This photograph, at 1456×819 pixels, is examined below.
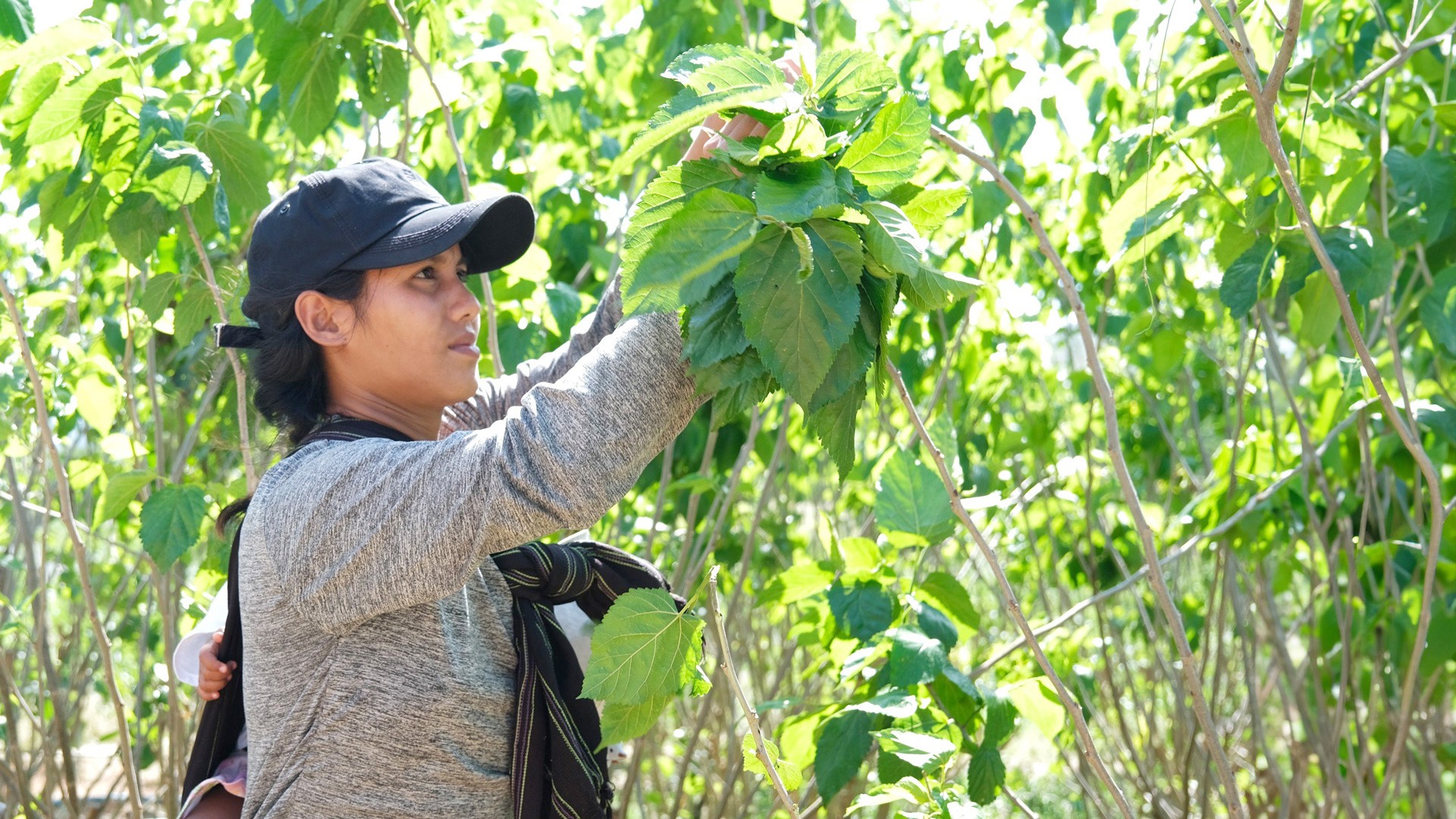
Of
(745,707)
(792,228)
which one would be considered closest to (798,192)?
(792,228)

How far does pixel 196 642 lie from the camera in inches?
65.0

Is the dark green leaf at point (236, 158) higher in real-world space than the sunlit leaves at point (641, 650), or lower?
higher

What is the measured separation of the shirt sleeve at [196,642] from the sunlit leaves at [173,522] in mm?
368

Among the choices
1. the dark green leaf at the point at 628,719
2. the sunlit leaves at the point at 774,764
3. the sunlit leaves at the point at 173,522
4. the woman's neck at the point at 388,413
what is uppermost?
the woman's neck at the point at 388,413

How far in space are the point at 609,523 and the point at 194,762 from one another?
1.61m

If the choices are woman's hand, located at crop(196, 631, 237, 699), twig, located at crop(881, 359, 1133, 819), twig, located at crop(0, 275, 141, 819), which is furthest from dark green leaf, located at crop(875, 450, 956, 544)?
twig, located at crop(0, 275, 141, 819)

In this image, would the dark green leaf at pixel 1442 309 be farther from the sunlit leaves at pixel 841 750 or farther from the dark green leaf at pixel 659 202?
the dark green leaf at pixel 659 202

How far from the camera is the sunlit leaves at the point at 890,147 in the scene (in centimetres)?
98

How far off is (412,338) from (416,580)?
371 millimetres

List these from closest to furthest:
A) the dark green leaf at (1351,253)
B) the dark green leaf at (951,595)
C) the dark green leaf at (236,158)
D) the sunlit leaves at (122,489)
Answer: the dark green leaf at (1351,253) → the dark green leaf at (951,595) → the dark green leaf at (236,158) → the sunlit leaves at (122,489)

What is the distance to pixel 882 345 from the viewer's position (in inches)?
41.7

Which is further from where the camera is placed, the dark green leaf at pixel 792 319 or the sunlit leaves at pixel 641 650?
the sunlit leaves at pixel 641 650

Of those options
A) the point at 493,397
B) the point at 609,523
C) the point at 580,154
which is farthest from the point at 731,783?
the point at 580,154

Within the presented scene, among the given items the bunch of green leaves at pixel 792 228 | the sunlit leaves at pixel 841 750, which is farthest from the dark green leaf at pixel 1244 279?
the bunch of green leaves at pixel 792 228
